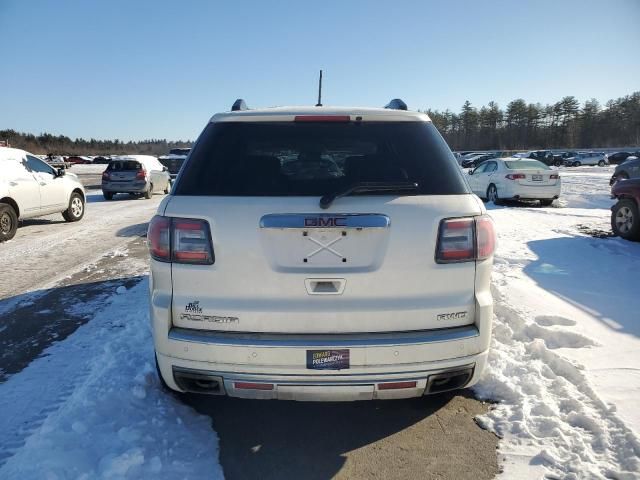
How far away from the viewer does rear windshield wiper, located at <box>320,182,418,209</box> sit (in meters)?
2.32

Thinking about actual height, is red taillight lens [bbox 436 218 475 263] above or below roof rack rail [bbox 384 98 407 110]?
below

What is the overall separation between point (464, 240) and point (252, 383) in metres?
1.38

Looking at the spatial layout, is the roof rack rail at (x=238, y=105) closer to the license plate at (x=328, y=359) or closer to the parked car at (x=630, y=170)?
the license plate at (x=328, y=359)

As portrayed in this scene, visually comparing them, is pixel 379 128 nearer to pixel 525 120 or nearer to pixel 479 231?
pixel 479 231

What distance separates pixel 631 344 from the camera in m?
3.89

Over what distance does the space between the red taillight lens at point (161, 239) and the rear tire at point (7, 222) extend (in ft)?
28.3

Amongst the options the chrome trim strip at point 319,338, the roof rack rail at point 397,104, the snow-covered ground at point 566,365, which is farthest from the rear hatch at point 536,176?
the chrome trim strip at point 319,338

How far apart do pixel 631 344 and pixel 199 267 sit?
3.78m

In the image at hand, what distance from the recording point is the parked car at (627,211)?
26.5 feet

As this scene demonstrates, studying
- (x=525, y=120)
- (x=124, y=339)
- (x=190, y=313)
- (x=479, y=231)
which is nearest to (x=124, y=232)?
(x=124, y=339)

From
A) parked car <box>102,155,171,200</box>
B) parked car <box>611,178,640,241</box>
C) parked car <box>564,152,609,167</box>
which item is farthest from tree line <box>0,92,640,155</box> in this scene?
parked car <box>611,178,640,241</box>

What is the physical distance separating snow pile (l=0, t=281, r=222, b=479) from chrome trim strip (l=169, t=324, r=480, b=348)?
68 cm

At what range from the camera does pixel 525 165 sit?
46.7ft

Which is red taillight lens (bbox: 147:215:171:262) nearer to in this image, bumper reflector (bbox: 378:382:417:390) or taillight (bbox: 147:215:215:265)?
taillight (bbox: 147:215:215:265)
